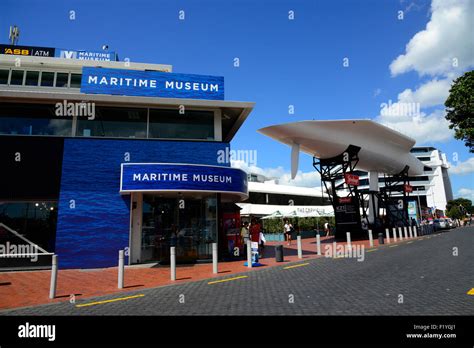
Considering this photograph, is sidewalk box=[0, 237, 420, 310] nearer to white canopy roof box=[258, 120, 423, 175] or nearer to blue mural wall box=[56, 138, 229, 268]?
blue mural wall box=[56, 138, 229, 268]

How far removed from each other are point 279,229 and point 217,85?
20569 mm

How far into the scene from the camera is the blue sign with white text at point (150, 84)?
49.7 ft

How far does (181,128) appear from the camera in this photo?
15.4m

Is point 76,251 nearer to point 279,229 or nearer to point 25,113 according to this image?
point 25,113

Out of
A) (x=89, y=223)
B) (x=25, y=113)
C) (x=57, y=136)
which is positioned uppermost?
(x=25, y=113)

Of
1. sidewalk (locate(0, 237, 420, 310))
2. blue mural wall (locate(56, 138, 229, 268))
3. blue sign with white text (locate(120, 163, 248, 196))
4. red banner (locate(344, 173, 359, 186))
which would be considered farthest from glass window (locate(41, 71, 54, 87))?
red banner (locate(344, 173, 359, 186))

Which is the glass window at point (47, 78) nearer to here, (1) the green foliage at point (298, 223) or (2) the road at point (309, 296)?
(1) the green foliage at point (298, 223)

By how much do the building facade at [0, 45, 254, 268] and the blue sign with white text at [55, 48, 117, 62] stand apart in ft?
107

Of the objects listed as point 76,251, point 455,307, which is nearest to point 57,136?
point 76,251

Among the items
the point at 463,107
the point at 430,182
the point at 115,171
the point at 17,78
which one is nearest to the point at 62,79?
the point at 17,78

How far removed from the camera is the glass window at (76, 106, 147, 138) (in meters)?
14.5

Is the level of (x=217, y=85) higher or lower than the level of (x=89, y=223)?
higher

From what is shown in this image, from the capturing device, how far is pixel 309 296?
7105 mm
